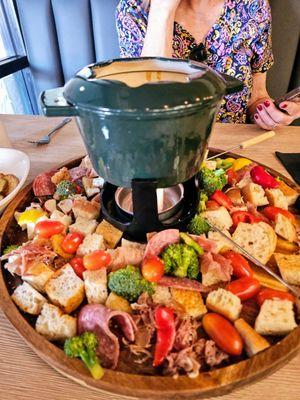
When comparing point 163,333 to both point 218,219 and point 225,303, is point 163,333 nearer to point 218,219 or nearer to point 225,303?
point 225,303

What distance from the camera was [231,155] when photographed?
4.99 ft

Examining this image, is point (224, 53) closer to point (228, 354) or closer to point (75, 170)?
point (75, 170)

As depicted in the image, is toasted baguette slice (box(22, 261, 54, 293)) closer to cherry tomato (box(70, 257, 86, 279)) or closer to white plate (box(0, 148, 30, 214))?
cherry tomato (box(70, 257, 86, 279))

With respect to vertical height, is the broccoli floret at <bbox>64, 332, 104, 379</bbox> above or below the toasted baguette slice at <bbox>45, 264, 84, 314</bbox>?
above

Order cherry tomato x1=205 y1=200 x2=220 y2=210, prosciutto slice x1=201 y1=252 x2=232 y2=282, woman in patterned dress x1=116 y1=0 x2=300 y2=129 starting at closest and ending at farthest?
1. prosciutto slice x1=201 y1=252 x2=232 y2=282
2. cherry tomato x1=205 y1=200 x2=220 y2=210
3. woman in patterned dress x1=116 y1=0 x2=300 y2=129

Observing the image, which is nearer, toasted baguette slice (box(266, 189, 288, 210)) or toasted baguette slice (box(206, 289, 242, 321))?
toasted baguette slice (box(206, 289, 242, 321))

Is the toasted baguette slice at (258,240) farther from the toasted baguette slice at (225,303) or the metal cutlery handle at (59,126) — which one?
the metal cutlery handle at (59,126)

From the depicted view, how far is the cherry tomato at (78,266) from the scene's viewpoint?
0.98 metres

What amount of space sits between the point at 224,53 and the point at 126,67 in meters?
1.34

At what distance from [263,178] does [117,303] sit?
0.76 metres

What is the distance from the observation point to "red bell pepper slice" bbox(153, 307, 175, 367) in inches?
30.3

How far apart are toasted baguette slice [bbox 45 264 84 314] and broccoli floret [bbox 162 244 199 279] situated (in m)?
0.25

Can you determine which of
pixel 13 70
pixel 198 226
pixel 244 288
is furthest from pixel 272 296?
pixel 13 70

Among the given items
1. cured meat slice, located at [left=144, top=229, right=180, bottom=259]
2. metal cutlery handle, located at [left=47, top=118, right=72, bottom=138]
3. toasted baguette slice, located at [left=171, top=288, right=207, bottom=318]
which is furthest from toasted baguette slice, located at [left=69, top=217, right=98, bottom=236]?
metal cutlery handle, located at [left=47, top=118, right=72, bottom=138]
